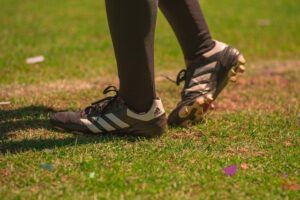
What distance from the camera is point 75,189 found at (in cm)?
229

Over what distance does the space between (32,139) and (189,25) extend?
1.06 meters

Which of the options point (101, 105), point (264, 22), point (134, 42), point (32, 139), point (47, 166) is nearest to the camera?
point (47, 166)

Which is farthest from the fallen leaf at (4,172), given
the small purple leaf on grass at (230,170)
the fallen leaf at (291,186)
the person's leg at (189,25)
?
the person's leg at (189,25)

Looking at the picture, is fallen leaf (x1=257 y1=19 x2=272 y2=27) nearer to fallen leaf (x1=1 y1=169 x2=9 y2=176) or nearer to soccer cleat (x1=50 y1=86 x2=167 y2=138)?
soccer cleat (x1=50 y1=86 x2=167 y2=138)

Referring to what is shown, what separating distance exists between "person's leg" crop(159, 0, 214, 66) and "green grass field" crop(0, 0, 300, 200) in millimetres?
431

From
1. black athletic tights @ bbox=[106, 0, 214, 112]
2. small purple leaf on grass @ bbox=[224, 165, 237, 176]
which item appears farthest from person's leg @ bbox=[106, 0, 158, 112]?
small purple leaf on grass @ bbox=[224, 165, 237, 176]

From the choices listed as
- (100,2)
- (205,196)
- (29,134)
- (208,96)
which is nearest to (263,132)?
(208,96)

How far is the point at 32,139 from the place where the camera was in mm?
2928

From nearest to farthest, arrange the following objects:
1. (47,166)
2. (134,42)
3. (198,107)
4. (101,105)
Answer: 1. (47,166)
2. (134,42)
3. (101,105)
4. (198,107)

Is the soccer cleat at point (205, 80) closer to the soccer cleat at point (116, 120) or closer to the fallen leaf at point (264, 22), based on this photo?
the soccer cleat at point (116, 120)

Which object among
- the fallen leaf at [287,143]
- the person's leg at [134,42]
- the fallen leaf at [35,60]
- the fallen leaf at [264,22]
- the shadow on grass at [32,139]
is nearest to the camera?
the person's leg at [134,42]

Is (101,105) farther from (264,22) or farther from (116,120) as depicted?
(264,22)

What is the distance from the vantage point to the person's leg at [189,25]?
317 centimetres

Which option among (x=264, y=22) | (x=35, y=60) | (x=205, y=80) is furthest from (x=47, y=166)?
(x=264, y=22)
